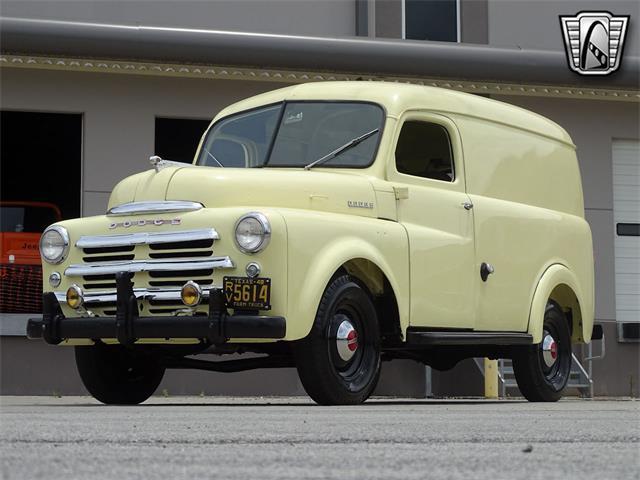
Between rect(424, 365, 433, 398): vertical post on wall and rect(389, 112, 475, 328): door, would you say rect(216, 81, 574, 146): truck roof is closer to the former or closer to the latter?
rect(389, 112, 475, 328): door

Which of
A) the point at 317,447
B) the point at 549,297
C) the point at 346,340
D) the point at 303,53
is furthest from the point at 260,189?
the point at 303,53

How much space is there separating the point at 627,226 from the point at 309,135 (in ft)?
28.9

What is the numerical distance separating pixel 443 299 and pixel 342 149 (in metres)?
1.31

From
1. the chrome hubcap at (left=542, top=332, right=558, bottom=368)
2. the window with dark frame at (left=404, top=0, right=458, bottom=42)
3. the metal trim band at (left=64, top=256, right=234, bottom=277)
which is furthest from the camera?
the window with dark frame at (left=404, top=0, right=458, bottom=42)

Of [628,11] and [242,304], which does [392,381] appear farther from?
[242,304]

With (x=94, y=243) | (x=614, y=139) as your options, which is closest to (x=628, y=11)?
(x=614, y=139)

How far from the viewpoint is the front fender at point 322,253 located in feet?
27.3

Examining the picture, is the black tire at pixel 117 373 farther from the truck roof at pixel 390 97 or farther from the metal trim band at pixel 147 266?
the truck roof at pixel 390 97

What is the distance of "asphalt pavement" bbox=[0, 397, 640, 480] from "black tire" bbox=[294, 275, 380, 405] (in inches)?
57.0

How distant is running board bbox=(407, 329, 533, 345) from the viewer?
9.34 m

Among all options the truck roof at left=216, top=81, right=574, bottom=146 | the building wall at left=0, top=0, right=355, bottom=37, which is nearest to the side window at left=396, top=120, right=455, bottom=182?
the truck roof at left=216, top=81, right=574, bottom=146

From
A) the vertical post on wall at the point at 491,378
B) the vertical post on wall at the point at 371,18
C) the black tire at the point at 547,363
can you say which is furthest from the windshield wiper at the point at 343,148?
the vertical post on wall at the point at 371,18

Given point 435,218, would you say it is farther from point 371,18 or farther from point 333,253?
point 371,18

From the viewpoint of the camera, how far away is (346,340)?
28.4ft
